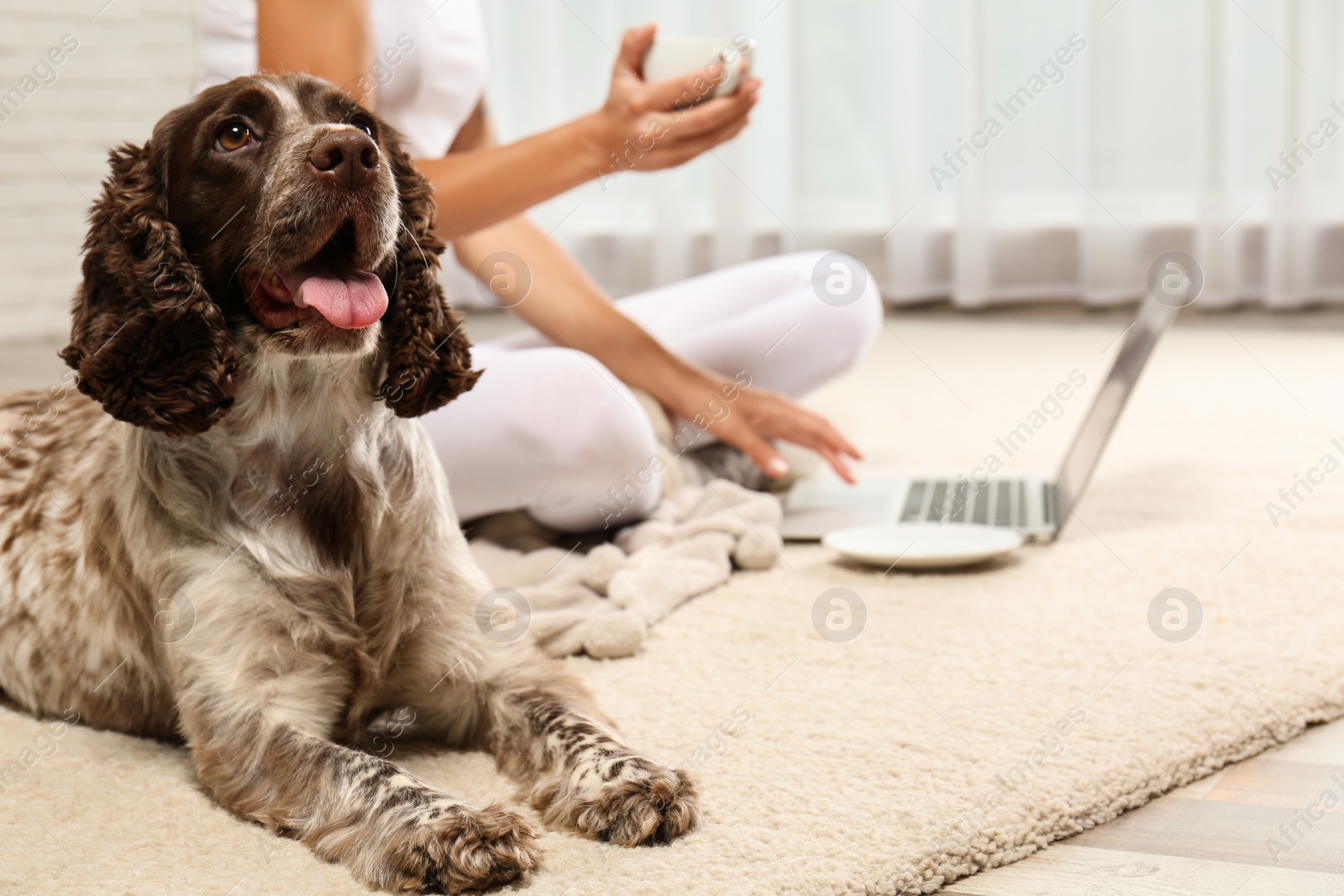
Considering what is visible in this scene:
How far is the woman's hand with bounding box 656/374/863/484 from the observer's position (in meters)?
2.68

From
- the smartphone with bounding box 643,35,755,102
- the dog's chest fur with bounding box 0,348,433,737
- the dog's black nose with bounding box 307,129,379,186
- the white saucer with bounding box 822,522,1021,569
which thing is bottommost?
the white saucer with bounding box 822,522,1021,569

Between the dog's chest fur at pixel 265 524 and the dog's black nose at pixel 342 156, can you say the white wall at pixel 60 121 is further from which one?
the dog's black nose at pixel 342 156

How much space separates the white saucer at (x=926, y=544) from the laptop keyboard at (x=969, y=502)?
5.0 inches

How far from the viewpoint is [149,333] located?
152 cm

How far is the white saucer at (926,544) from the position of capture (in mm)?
2316

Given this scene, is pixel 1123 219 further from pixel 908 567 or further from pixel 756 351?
pixel 908 567

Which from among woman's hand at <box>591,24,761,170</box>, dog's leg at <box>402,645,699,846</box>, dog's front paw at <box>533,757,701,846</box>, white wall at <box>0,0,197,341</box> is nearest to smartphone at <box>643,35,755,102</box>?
woman's hand at <box>591,24,761,170</box>

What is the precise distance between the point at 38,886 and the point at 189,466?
49 centimetres

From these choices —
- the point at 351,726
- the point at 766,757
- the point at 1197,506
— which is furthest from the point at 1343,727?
the point at 351,726

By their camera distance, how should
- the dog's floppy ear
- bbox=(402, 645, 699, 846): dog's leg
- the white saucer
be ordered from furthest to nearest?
the white saucer < the dog's floppy ear < bbox=(402, 645, 699, 846): dog's leg

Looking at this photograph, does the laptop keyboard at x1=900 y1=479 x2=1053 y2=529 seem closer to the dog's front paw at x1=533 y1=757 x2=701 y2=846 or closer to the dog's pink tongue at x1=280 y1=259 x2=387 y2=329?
the dog's front paw at x1=533 y1=757 x2=701 y2=846

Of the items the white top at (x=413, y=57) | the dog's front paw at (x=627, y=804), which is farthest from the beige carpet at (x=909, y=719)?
the white top at (x=413, y=57)

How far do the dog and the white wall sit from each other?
4245 mm

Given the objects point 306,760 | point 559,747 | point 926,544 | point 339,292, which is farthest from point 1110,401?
point 306,760
